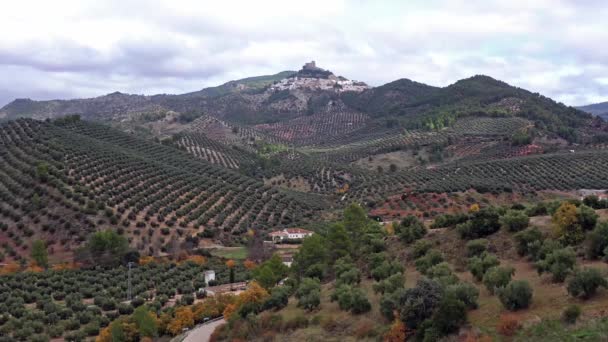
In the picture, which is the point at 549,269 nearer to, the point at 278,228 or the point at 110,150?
the point at 278,228

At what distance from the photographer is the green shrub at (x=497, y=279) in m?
24.7

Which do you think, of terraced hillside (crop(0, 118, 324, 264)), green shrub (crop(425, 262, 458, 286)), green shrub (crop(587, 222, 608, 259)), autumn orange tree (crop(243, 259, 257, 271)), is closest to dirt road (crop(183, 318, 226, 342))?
green shrub (crop(425, 262, 458, 286))

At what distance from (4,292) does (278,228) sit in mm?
39875

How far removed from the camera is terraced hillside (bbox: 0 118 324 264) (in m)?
63.7

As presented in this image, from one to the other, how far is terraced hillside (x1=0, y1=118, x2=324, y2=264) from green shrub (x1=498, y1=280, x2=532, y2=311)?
156 feet

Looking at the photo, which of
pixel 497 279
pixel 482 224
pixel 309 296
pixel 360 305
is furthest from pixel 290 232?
pixel 497 279

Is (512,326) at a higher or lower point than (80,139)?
lower

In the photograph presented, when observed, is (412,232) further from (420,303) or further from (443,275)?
(420,303)

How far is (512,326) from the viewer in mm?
20641

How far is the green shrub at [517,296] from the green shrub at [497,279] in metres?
1.78

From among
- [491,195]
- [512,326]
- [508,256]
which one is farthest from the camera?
[491,195]

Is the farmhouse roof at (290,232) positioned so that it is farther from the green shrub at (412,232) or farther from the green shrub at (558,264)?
the green shrub at (558,264)

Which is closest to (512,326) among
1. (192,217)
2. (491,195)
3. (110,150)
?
(192,217)

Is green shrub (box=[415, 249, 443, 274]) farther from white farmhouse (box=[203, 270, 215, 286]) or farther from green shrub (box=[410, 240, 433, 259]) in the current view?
white farmhouse (box=[203, 270, 215, 286])
